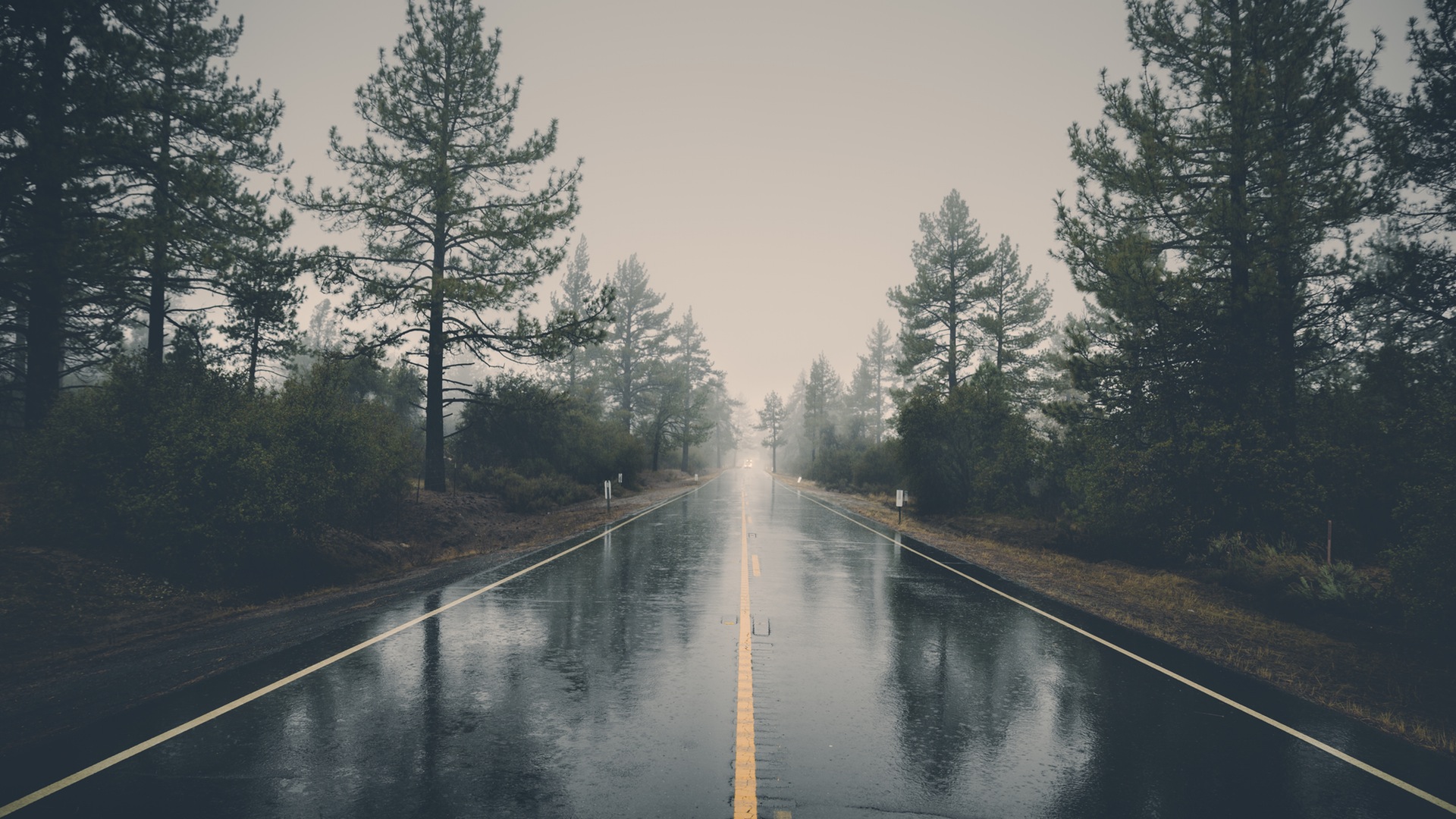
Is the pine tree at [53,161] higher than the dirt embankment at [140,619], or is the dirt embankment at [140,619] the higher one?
the pine tree at [53,161]

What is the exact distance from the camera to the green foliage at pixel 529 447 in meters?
24.0

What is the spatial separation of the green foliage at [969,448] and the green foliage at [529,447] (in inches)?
556

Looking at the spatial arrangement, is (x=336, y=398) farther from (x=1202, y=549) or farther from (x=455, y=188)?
(x=1202, y=549)

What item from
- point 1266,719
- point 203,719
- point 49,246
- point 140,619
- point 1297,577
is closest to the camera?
point 203,719

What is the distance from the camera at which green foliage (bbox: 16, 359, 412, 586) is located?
1059 centimetres

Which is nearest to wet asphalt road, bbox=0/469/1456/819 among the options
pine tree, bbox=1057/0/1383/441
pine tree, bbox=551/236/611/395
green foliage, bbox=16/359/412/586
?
green foliage, bbox=16/359/412/586

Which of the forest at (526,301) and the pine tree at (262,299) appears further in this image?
the pine tree at (262,299)

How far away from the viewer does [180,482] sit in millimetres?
10656

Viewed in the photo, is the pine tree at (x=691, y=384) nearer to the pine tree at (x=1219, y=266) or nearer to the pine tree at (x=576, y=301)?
the pine tree at (x=576, y=301)

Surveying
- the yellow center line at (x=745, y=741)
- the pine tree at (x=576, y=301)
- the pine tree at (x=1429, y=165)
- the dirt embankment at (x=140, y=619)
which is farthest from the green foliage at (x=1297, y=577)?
the pine tree at (x=576, y=301)

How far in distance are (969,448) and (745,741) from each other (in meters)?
22.5

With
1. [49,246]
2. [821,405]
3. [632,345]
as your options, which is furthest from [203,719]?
[821,405]

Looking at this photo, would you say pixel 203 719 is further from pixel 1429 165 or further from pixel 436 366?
pixel 1429 165

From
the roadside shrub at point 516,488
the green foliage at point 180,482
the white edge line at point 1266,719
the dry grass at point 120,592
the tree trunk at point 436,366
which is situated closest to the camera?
the white edge line at point 1266,719
